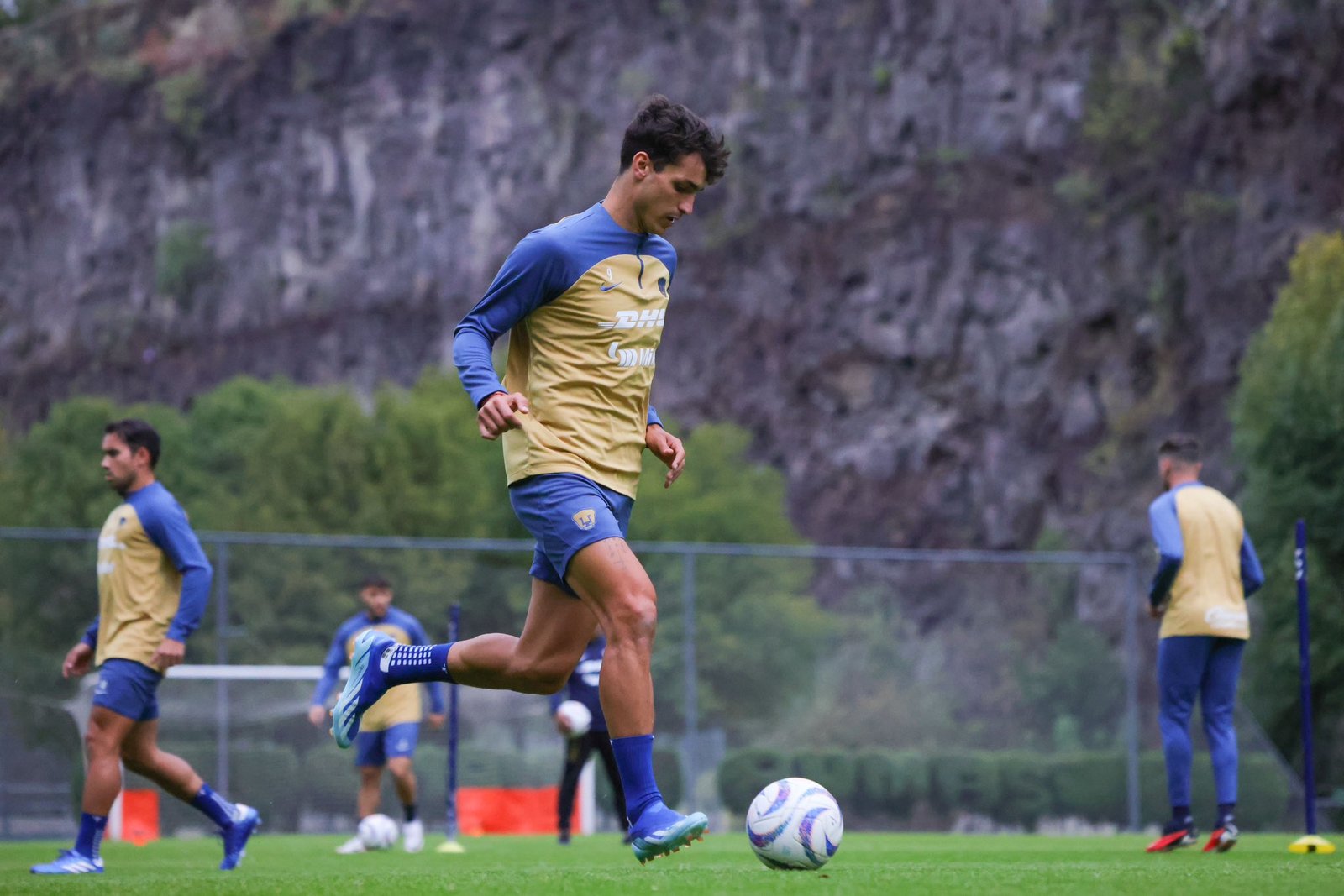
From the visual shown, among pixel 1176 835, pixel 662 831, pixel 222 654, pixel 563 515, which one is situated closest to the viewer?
pixel 662 831

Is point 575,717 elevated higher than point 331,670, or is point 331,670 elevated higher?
point 331,670

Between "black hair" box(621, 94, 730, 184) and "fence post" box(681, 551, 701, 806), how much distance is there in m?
13.5

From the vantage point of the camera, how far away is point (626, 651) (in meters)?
6.21

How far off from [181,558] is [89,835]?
1.43 metres

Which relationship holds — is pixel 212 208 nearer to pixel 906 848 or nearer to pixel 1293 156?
pixel 1293 156

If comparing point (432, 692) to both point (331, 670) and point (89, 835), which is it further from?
point (89, 835)

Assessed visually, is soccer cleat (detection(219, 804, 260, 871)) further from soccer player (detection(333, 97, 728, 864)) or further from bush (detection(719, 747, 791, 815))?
bush (detection(719, 747, 791, 815))

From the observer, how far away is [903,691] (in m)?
21.2

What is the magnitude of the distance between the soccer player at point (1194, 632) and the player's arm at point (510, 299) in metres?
5.07

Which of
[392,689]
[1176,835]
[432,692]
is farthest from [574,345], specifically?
[432,692]

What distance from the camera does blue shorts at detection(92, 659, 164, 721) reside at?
30.3 feet

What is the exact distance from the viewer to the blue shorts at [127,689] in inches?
364

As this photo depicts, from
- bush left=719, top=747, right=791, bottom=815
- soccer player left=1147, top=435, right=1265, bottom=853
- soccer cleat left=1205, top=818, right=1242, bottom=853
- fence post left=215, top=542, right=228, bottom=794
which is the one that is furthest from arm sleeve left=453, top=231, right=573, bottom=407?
bush left=719, top=747, right=791, bottom=815

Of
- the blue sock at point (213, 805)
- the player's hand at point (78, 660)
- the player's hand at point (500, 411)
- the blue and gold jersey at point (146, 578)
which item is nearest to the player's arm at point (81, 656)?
the player's hand at point (78, 660)
